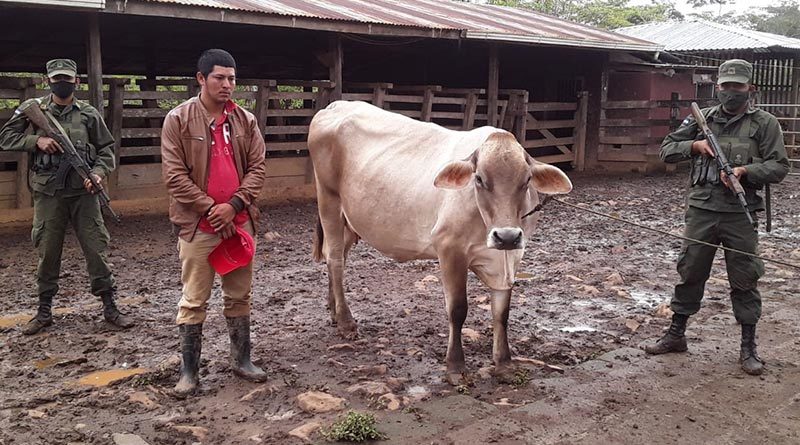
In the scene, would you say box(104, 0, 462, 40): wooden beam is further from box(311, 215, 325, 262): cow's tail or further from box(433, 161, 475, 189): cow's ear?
box(433, 161, 475, 189): cow's ear

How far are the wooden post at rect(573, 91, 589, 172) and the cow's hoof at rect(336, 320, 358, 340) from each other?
11794mm

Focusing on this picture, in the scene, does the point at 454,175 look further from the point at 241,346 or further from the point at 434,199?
the point at 241,346

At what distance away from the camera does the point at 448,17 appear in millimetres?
13539

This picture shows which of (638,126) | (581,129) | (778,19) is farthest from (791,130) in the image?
(778,19)

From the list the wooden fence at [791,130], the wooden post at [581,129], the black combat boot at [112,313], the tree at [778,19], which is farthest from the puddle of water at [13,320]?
the tree at [778,19]

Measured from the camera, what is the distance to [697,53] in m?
20.3

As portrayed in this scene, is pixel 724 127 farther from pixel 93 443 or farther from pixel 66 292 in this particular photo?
pixel 66 292

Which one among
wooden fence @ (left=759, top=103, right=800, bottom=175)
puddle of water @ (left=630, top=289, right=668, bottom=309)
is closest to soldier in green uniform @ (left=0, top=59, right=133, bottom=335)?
puddle of water @ (left=630, top=289, right=668, bottom=309)

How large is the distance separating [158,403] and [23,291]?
3.08m

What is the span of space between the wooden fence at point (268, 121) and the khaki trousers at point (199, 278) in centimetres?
563

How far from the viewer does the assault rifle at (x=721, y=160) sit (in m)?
4.39

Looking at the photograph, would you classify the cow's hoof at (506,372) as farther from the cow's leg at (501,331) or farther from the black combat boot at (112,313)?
the black combat boot at (112,313)

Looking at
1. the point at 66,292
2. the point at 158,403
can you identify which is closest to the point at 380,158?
the point at 158,403

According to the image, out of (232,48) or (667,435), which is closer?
(667,435)
